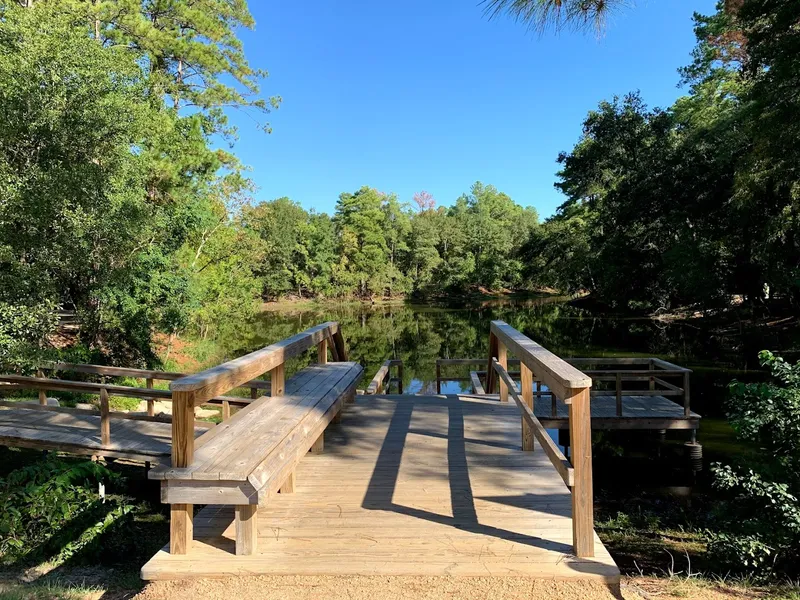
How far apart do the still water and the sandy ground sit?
16.9 feet

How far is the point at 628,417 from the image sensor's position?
7.93 meters

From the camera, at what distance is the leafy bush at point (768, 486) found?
12.2 ft

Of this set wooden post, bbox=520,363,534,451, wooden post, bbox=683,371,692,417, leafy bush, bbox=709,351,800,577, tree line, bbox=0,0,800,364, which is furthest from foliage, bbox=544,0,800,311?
wooden post, bbox=520,363,534,451

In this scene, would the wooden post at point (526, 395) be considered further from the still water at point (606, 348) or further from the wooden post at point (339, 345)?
the still water at point (606, 348)

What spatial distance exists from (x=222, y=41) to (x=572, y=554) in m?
17.2

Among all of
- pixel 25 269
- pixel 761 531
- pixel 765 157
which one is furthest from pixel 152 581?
pixel 765 157

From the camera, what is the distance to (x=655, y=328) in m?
24.0

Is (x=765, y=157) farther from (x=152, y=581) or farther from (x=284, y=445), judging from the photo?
(x=152, y=581)

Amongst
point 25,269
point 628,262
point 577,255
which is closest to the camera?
point 25,269

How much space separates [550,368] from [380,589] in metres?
1.40

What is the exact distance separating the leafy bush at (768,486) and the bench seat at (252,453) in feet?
10.0

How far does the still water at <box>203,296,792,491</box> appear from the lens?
796 cm

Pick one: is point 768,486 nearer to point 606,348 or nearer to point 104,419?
point 104,419

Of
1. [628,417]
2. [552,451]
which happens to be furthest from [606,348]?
[552,451]
